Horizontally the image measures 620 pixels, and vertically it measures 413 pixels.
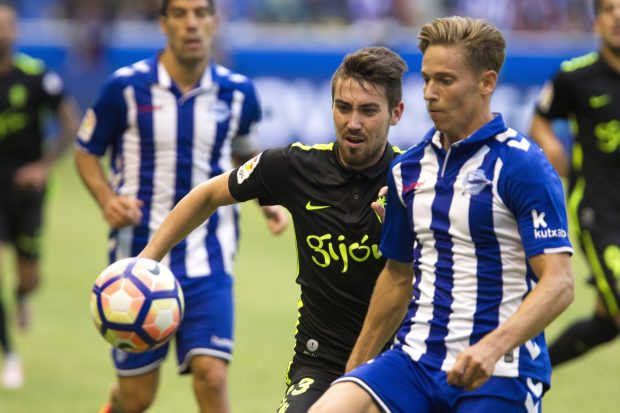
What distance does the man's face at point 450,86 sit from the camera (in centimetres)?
461

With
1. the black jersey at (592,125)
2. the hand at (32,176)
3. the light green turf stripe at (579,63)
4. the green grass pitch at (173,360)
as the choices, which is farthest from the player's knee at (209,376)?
the hand at (32,176)

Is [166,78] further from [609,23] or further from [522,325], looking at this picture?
[522,325]

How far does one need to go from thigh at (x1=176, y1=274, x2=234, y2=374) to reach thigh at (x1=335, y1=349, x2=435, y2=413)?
2036mm

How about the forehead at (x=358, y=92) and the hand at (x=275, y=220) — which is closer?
the forehead at (x=358, y=92)

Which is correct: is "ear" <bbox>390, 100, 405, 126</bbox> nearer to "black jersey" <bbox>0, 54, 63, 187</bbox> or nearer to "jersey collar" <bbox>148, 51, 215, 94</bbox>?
"jersey collar" <bbox>148, 51, 215, 94</bbox>

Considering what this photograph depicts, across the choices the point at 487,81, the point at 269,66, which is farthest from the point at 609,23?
the point at 269,66

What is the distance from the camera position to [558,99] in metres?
8.45

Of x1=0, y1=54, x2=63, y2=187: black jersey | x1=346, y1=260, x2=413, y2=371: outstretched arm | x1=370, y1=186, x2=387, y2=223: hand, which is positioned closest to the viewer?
x1=346, y1=260, x2=413, y2=371: outstretched arm

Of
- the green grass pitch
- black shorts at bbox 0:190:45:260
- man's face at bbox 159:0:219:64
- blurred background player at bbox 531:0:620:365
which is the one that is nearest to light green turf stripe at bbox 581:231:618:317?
blurred background player at bbox 531:0:620:365

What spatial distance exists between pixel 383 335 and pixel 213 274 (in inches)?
79.6

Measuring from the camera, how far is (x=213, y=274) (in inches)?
275

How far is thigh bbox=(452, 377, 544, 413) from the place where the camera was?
454 cm

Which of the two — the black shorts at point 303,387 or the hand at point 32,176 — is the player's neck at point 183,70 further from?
the hand at point 32,176

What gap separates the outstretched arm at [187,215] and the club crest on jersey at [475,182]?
4.01ft
